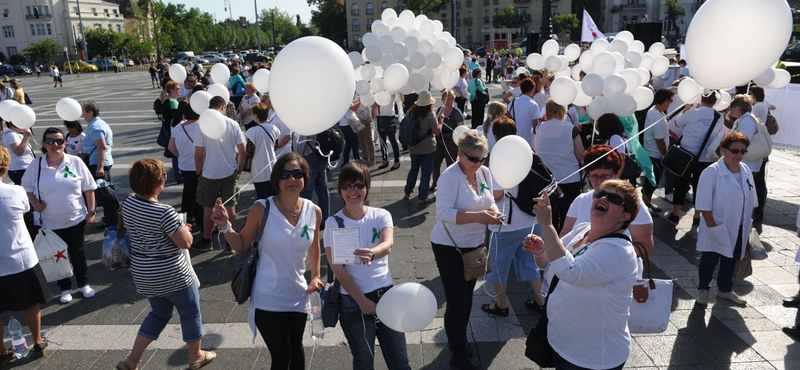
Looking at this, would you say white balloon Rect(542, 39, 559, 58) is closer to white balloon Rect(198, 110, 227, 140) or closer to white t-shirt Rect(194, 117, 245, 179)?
white t-shirt Rect(194, 117, 245, 179)

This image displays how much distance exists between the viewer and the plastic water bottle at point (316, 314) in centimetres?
299

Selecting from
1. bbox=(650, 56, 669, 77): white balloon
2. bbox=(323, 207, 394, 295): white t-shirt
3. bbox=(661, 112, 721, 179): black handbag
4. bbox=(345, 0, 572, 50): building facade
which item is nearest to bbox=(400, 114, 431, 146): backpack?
bbox=(661, 112, 721, 179): black handbag

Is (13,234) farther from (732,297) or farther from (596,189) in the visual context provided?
(732,297)

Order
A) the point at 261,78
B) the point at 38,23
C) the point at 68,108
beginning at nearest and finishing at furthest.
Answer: the point at 68,108 < the point at 261,78 < the point at 38,23

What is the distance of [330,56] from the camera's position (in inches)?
122

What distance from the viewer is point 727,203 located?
4023mm

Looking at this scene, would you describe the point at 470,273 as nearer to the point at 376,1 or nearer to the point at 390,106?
the point at 390,106

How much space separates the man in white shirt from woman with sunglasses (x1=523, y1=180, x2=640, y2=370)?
3.87 meters

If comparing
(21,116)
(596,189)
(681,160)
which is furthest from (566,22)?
(596,189)

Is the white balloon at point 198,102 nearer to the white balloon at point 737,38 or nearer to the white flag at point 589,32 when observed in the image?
the white balloon at point 737,38

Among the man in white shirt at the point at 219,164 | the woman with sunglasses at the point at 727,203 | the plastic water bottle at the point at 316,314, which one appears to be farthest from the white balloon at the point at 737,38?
the man in white shirt at the point at 219,164

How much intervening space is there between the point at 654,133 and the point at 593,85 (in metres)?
1.91

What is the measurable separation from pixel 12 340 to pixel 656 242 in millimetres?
6109

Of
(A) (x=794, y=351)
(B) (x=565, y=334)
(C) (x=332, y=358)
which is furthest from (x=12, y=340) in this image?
(A) (x=794, y=351)
